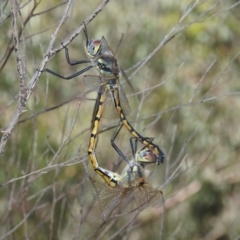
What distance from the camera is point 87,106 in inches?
185

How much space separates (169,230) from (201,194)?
397 mm

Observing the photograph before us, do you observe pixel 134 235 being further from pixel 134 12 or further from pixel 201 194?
pixel 134 12

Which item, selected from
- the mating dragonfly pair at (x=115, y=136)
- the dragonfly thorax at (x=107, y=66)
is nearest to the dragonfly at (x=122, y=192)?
the mating dragonfly pair at (x=115, y=136)

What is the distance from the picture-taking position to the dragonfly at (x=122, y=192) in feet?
7.02

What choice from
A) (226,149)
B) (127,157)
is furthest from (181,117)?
(127,157)

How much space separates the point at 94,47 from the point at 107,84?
0.17m

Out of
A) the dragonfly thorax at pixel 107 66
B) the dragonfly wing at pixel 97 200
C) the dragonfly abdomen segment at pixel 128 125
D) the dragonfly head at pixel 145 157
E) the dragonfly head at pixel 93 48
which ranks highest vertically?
the dragonfly head at pixel 93 48

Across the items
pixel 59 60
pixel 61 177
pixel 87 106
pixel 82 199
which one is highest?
pixel 59 60

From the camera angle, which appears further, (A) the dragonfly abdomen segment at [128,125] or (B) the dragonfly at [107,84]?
(A) the dragonfly abdomen segment at [128,125]

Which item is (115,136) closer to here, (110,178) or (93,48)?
(110,178)

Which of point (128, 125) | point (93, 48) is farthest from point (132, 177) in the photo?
point (93, 48)

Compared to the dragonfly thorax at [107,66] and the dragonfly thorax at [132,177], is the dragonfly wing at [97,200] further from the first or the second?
the dragonfly thorax at [107,66]

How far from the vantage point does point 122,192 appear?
223 centimetres

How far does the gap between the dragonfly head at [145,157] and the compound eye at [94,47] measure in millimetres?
362
